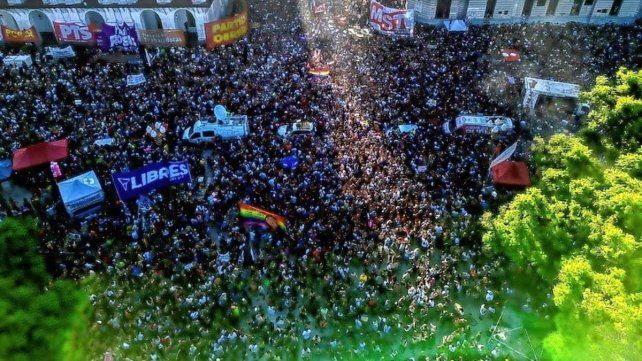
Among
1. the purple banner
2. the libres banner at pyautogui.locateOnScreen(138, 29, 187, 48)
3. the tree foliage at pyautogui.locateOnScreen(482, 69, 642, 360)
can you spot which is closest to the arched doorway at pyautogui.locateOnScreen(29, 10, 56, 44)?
the purple banner

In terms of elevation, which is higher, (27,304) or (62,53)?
(27,304)

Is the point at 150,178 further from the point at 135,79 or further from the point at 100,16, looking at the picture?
the point at 100,16

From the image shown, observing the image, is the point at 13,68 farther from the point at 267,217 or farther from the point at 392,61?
the point at 392,61

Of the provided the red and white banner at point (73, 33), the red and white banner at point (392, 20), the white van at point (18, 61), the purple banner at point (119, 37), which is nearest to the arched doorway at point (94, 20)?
the red and white banner at point (73, 33)

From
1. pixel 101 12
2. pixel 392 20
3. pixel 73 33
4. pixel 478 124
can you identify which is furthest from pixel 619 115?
pixel 73 33

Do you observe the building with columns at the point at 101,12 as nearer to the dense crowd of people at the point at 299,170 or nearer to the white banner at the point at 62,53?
the white banner at the point at 62,53

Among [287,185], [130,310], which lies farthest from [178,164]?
[130,310]
